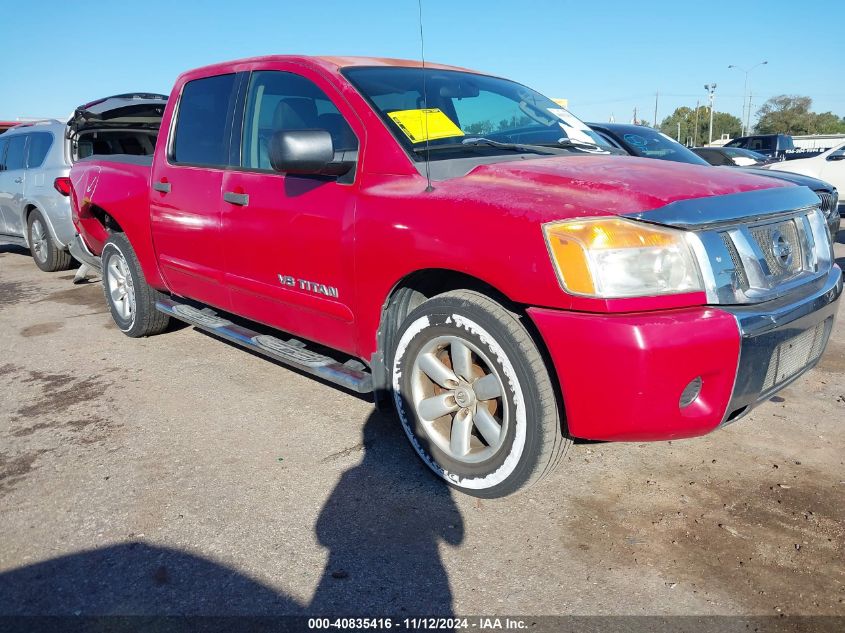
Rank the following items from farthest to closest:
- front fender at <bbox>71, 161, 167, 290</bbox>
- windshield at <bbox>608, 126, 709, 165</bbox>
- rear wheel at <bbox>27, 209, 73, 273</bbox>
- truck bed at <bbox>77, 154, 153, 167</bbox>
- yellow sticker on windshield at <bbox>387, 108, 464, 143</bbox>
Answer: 1. rear wheel at <bbox>27, 209, 73, 273</bbox>
2. windshield at <bbox>608, 126, 709, 165</bbox>
3. truck bed at <bbox>77, 154, 153, 167</bbox>
4. front fender at <bbox>71, 161, 167, 290</bbox>
5. yellow sticker on windshield at <bbox>387, 108, 464, 143</bbox>

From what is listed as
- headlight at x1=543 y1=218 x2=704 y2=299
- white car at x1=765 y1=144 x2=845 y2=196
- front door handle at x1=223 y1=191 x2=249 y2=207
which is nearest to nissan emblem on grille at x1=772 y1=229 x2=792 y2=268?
headlight at x1=543 y1=218 x2=704 y2=299

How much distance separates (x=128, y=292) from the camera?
5.14m

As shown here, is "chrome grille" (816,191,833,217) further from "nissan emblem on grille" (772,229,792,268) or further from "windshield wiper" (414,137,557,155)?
"nissan emblem on grille" (772,229,792,268)

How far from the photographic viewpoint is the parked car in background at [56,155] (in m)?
7.47

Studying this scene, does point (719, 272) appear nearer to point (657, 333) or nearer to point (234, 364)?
point (657, 333)

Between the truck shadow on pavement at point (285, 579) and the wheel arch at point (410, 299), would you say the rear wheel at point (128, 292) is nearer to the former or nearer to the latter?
the wheel arch at point (410, 299)

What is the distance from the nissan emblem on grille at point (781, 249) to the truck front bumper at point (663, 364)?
186 mm

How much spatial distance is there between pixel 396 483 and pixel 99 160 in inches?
151

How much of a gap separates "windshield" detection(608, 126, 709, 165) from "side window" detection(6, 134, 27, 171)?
23.9 feet

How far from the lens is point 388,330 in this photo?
9.89 feet

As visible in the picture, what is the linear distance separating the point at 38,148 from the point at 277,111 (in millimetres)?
6008

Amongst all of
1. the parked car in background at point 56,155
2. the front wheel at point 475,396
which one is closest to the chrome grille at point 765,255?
the front wheel at point 475,396

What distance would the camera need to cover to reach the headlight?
2230 millimetres

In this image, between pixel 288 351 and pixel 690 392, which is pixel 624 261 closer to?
pixel 690 392
